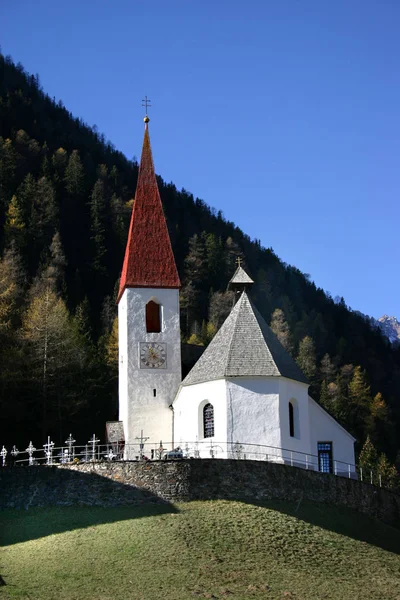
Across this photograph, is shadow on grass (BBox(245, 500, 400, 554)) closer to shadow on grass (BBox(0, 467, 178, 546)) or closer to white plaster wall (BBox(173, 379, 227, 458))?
shadow on grass (BBox(0, 467, 178, 546))

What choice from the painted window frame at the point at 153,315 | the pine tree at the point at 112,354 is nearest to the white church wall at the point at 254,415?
the painted window frame at the point at 153,315

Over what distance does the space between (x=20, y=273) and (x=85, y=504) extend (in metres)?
53.5

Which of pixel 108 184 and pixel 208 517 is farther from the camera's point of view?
pixel 108 184

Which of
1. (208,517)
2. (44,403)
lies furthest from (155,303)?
(208,517)

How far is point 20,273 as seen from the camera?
86250 mm

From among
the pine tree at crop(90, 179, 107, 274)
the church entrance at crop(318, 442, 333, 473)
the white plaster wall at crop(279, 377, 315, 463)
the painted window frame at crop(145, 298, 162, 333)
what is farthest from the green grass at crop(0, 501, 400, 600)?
the pine tree at crop(90, 179, 107, 274)

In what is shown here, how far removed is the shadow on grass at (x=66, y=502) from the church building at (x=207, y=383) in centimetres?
553

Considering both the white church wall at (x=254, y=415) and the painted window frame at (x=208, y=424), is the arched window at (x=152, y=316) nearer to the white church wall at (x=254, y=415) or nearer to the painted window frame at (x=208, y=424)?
the painted window frame at (x=208, y=424)

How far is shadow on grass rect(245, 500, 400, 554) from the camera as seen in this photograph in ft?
117

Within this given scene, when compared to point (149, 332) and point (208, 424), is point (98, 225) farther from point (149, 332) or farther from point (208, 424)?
point (208, 424)

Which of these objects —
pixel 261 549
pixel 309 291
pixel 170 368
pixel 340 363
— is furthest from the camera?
pixel 309 291

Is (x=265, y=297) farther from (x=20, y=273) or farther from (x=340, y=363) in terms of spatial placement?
(x=20, y=273)

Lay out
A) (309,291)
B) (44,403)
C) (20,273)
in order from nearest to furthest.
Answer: (44,403)
(20,273)
(309,291)

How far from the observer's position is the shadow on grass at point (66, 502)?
34.1m
